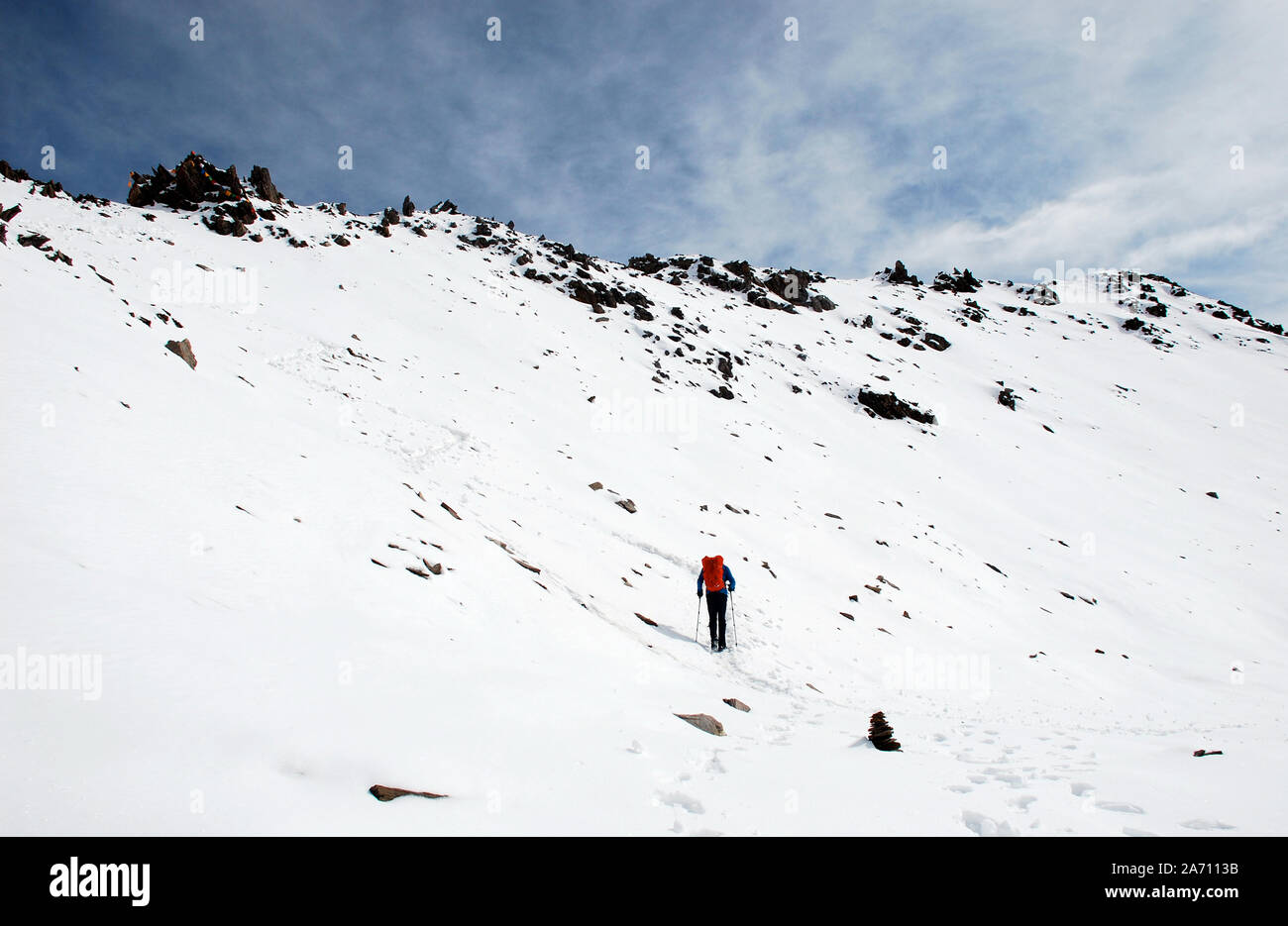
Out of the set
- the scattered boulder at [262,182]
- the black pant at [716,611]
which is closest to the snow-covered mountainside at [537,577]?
the black pant at [716,611]

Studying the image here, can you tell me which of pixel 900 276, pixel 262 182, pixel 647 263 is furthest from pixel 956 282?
pixel 262 182

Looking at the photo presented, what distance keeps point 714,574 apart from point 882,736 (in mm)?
5490

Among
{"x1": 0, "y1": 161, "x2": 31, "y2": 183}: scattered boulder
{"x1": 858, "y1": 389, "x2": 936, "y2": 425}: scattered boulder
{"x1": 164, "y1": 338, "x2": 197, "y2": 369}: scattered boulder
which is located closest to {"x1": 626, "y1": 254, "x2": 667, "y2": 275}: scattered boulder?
{"x1": 858, "y1": 389, "x2": 936, "y2": 425}: scattered boulder

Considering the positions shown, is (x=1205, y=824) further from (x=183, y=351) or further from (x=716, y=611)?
(x=183, y=351)

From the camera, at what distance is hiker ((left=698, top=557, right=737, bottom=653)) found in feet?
40.7

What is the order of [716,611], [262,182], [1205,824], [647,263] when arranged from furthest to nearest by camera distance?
[647,263]
[262,182]
[716,611]
[1205,824]

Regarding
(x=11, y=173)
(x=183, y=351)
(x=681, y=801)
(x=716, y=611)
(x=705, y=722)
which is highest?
(x=11, y=173)

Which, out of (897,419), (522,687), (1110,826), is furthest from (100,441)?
(897,419)

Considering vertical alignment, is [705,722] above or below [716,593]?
below

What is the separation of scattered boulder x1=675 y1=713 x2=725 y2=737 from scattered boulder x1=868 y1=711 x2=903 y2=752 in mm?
2074

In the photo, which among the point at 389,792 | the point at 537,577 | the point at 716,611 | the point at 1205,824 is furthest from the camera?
the point at 716,611

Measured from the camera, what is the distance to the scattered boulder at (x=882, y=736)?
24.1 feet

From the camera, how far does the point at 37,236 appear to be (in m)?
17.8

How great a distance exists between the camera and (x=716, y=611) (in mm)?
12508
